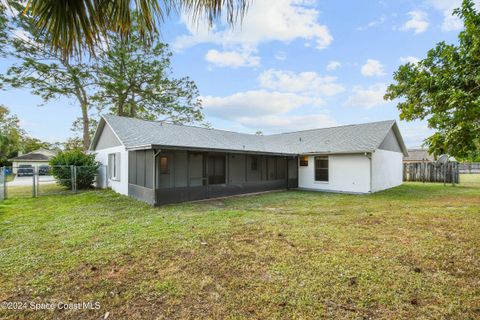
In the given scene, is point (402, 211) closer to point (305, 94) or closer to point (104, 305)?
point (104, 305)

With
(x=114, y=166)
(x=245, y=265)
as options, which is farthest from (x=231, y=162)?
(x=245, y=265)

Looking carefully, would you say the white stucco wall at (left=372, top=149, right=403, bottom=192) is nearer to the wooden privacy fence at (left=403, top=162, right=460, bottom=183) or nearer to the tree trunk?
the wooden privacy fence at (left=403, top=162, right=460, bottom=183)

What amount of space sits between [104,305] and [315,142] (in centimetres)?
1418

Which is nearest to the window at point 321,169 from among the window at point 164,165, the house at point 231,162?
the house at point 231,162

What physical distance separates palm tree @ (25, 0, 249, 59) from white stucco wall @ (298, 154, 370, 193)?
1212 cm

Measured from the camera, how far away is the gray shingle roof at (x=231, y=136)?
10898 mm

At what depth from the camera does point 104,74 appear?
18.7m

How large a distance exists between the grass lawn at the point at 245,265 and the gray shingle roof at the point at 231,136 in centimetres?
Answer: 470

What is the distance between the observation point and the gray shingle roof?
10.9 meters

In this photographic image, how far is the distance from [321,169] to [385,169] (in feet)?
12.9

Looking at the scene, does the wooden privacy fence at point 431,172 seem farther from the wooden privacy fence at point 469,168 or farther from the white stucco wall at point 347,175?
the wooden privacy fence at point 469,168

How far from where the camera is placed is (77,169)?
1229 cm

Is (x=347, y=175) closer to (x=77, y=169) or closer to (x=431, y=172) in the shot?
(x=431, y=172)

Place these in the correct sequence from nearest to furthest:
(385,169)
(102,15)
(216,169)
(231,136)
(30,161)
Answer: (102,15) → (216,169) → (385,169) → (231,136) → (30,161)
